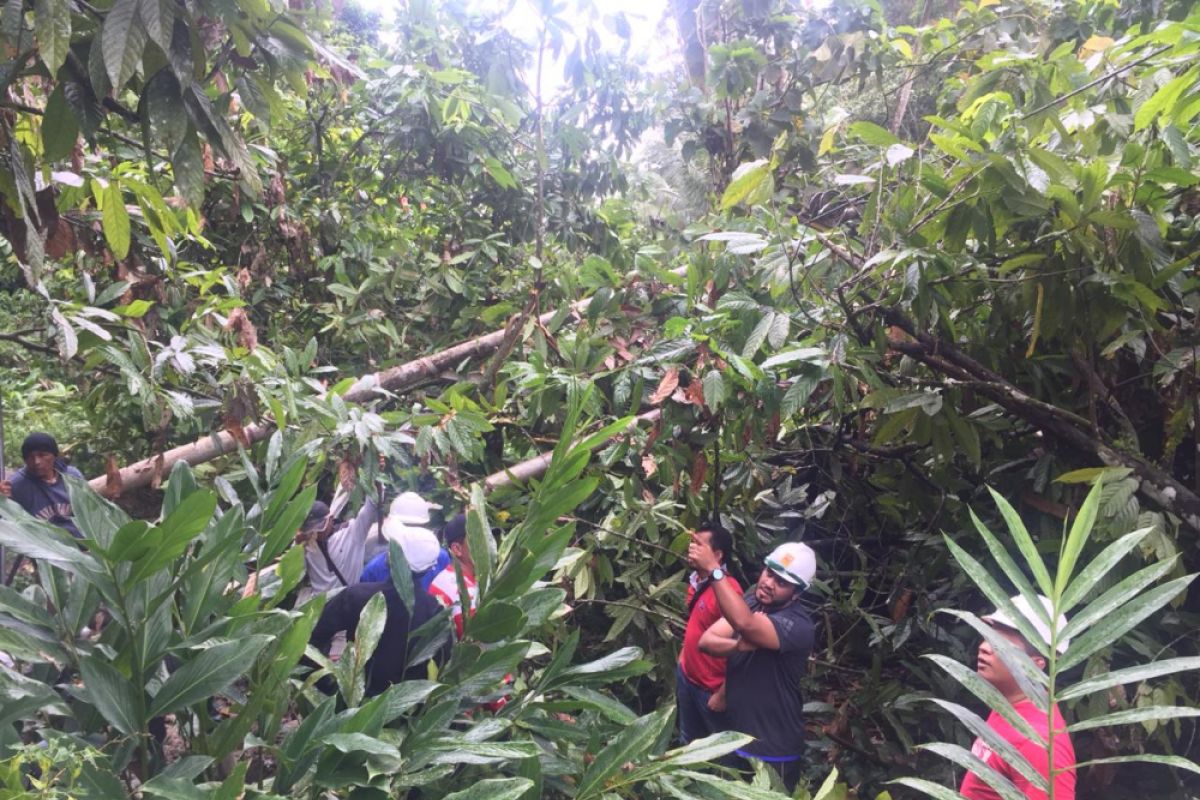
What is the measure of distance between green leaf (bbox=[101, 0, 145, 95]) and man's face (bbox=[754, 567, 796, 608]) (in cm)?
230

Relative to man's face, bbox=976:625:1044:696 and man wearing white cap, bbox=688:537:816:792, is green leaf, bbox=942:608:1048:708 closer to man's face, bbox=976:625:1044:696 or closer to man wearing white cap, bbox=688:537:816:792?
man's face, bbox=976:625:1044:696

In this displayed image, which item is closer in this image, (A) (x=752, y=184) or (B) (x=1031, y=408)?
(B) (x=1031, y=408)

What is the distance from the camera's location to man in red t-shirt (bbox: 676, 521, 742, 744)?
2.86m

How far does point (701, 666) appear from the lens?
299 cm

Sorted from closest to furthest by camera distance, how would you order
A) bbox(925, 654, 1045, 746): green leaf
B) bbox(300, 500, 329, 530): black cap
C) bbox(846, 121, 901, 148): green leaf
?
bbox(925, 654, 1045, 746): green leaf
bbox(846, 121, 901, 148): green leaf
bbox(300, 500, 329, 530): black cap

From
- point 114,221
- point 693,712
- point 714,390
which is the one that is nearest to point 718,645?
point 693,712

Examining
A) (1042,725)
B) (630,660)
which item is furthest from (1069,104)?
(630,660)

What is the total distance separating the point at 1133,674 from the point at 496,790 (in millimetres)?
785

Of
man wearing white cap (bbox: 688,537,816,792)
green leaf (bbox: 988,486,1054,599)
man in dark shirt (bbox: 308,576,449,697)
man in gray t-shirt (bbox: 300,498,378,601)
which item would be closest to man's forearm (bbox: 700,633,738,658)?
man wearing white cap (bbox: 688,537,816,792)

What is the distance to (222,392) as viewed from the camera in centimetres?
289

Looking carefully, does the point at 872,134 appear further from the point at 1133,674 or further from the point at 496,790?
the point at 496,790

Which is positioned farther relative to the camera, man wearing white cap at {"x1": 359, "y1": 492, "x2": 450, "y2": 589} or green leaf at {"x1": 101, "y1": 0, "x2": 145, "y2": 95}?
man wearing white cap at {"x1": 359, "y1": 492, "x2": 450, "y2": 589}

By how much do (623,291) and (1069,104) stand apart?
1.59 m

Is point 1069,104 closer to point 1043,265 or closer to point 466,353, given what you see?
point 1043,265
